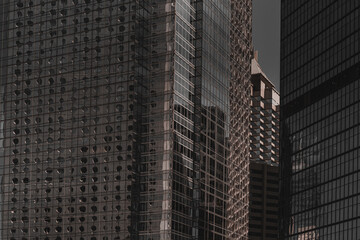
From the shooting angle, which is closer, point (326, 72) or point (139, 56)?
point (326, 72)

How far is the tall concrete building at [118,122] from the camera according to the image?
461 feet

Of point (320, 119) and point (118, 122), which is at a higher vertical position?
point (118, 122)

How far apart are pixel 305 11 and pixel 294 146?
67.6 feet

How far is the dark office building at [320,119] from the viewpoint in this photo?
12275cm

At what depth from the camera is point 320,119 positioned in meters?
132

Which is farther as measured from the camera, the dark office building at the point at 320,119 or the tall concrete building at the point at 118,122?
the tall concrete building at the point at 118,122

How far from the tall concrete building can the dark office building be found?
1501 cm

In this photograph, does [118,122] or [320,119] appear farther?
[118,122]

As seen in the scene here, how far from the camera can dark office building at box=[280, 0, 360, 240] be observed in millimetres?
122750

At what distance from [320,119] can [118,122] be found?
105 feet

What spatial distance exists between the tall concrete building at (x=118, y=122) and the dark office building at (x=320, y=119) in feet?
49.2

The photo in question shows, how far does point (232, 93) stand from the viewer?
16275 cm

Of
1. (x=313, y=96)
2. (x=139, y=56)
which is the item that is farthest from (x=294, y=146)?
(x=139, y=56)

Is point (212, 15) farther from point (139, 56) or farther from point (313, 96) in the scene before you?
point (313, 96)
